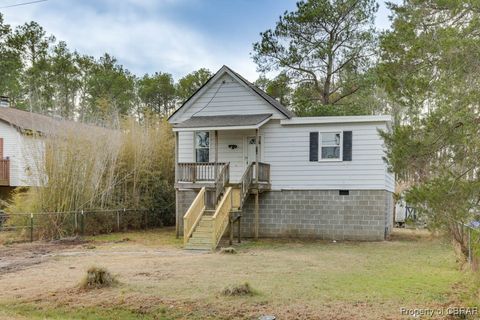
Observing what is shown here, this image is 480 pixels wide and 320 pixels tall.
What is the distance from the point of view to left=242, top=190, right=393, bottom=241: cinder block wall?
46.7 feet

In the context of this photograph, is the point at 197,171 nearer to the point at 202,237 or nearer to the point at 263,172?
the point at 263,172

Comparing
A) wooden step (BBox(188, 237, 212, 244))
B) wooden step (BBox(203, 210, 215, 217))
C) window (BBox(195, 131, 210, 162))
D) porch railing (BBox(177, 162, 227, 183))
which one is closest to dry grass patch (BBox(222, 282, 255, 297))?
wooden step (BBox(188, 237, 212, 244))

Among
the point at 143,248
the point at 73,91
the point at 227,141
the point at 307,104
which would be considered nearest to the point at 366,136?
the point at 227,141

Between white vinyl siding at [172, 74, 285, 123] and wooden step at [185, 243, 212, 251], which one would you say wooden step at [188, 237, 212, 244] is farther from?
white vinyl siding at [172, 74, 285, 123]

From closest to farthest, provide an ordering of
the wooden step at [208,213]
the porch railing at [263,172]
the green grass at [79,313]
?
the green grass at [79,313], the wooden step at [208,213], the porch railing at [263,172]

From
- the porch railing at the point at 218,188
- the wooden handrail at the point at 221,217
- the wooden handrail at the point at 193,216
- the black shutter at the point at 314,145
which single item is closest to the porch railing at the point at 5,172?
the porch railing at the point at 218,188

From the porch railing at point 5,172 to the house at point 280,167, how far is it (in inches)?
337

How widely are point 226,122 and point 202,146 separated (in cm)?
179

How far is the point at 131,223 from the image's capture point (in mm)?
17484

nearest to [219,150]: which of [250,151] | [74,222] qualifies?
[250,151]

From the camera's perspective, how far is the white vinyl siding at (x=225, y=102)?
15352mm

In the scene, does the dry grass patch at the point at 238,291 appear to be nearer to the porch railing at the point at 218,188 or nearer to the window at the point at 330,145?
the porch railing at the point at 218,188

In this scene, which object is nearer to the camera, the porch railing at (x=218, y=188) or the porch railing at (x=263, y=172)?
the porch railing at (x=218, y=188)

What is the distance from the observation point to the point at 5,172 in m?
19.2
